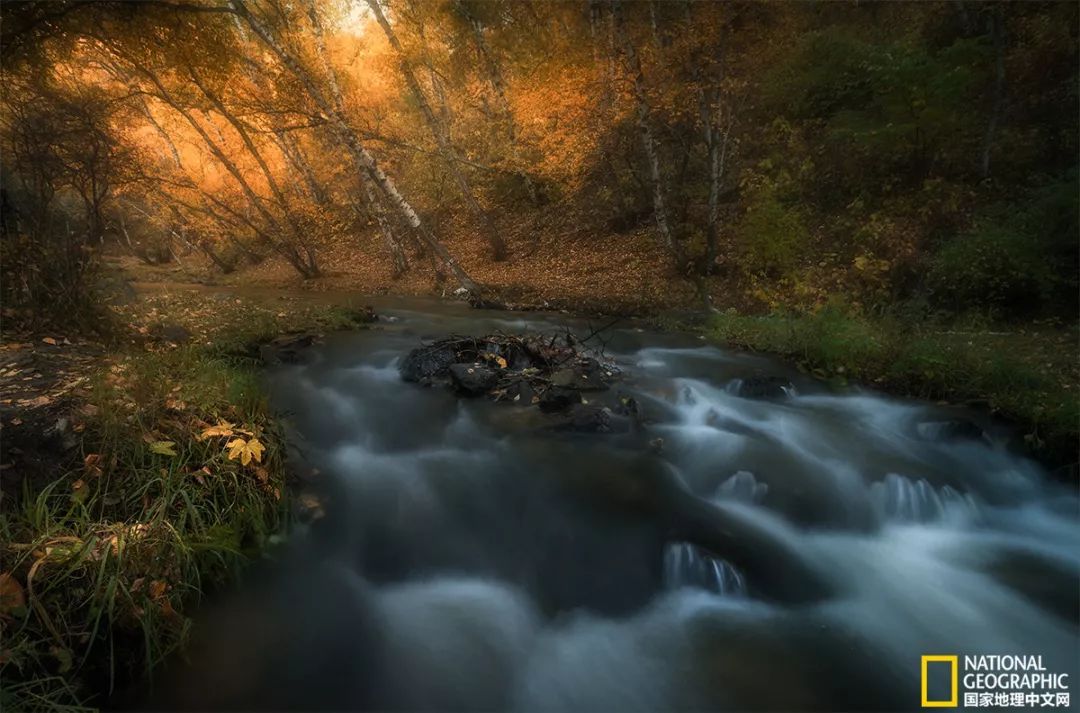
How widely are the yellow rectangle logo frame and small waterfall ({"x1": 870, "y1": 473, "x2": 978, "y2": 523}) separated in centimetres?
150

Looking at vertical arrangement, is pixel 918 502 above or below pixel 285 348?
below

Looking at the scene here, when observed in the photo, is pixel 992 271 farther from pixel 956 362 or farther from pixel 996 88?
pixel 996 88

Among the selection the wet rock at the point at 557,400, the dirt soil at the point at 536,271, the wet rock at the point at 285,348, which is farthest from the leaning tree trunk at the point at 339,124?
the wet rock at the point at 557,400

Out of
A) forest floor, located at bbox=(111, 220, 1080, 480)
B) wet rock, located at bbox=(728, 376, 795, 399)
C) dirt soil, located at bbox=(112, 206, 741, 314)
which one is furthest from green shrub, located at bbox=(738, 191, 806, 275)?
wet rock, located at bbox=(728, 376, 795, 399)

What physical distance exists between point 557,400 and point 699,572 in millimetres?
2559

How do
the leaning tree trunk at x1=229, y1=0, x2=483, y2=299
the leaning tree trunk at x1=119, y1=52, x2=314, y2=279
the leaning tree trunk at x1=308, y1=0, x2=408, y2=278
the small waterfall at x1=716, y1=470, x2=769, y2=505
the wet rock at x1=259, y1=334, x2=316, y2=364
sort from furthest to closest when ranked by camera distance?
1. the leaning tree trunk at x1=308, y1=0, x2=408, y2=278
2. the leaning tree trunk at x1=119, y1=52, x2=314, y2=279
3. the leaning tree trunk at x1=229, y1=0, x2=483, y2=299
4. the wet rock at x1=259, y1=334, x2=316, y2=364
5. the small waterfall at x1=716, y1=470, x2=769, y2=505

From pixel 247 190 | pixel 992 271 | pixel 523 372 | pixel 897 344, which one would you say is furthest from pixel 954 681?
pixel 247 190

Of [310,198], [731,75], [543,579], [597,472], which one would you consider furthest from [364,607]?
[310,198]

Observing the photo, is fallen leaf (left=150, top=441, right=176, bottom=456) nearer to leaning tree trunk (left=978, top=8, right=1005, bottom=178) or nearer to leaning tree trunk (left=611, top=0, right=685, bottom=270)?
leaning tree trunk (left=611, top=0, right=685, bottom=270)

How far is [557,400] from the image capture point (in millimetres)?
5973

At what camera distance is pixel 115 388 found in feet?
12.7

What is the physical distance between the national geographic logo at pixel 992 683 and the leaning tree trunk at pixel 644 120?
30.0ft

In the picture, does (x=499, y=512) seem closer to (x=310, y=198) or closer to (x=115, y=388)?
(x=115, y=388)

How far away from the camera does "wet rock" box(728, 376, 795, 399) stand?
22.4 feet
